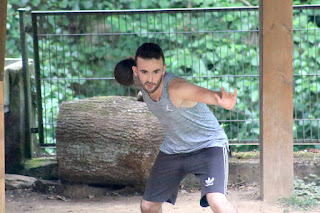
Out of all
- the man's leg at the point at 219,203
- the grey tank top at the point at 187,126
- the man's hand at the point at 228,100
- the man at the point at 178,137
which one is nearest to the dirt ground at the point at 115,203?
the man at the point at 178,137

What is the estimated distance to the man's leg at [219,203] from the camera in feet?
14.1

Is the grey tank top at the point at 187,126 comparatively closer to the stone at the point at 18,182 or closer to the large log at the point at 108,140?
the large log at the point at 108,140

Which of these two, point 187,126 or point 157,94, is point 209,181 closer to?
point 187,126

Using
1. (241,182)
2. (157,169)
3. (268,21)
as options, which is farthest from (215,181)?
(241,182)

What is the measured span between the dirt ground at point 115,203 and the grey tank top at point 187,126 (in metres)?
1.83

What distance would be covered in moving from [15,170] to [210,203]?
380 cm

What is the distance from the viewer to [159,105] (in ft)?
15.1

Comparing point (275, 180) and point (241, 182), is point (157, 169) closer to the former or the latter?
point (275, 180)

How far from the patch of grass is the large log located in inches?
59.4

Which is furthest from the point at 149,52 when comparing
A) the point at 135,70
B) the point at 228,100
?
the point at 228,100

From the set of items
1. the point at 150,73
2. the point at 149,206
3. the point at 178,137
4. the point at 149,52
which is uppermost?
the point at 149,52

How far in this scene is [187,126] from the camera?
470cm

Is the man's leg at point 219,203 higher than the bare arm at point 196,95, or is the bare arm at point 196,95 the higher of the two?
the bare arm at point 196,95

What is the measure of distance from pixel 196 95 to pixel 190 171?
2.38 feet
